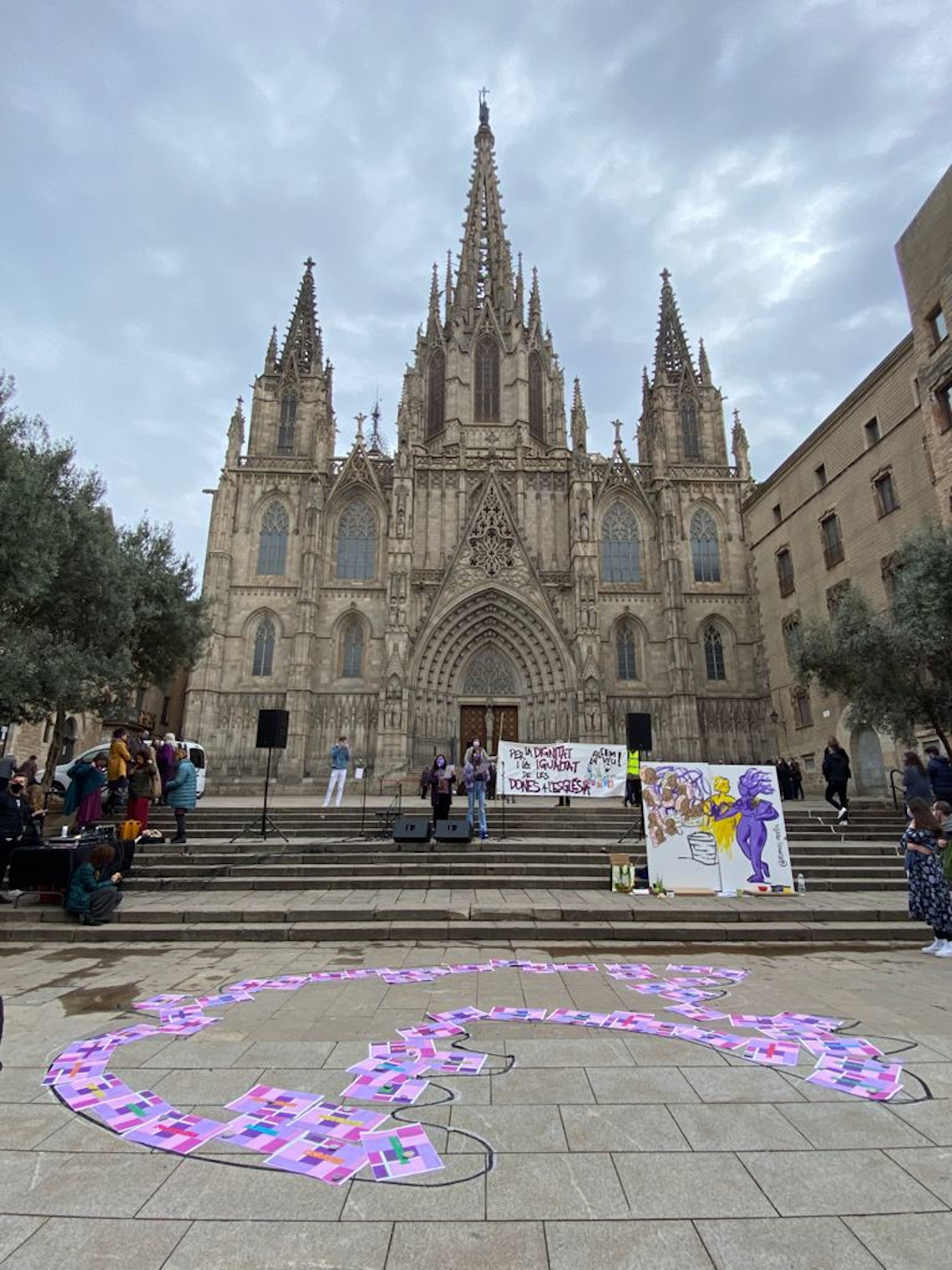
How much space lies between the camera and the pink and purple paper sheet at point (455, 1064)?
3854mm

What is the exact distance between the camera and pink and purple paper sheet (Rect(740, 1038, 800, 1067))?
3.98 metres

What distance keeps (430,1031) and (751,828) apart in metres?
7.57

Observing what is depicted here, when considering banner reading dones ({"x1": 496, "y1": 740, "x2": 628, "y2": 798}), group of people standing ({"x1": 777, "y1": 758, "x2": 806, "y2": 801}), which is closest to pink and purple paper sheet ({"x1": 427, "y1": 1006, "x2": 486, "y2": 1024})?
banner reading dones ({"x1": 496, "y1": 740, "x2": 628, "y2": 798})

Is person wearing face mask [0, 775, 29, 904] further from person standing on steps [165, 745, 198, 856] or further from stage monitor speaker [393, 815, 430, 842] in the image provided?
stage monitor speaker [393, 815, 430, 842]

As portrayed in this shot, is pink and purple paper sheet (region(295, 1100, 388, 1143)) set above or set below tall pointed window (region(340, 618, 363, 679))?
below

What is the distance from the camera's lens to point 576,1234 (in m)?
2.35

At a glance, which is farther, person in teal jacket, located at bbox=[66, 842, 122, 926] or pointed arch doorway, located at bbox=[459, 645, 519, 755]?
pointed arch doorway, located at bbox=[459, 645, 519, 755]

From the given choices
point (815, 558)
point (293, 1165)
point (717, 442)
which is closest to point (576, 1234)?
point (293, 1165)

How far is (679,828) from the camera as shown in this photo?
10.4 metres

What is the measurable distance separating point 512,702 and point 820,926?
2294cm

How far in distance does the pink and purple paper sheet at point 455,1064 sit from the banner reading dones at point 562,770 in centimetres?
1150

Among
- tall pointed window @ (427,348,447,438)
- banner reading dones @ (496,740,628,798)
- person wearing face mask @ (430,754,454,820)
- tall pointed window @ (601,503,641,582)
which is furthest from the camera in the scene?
tall pointed window @ (427,348,447,438)

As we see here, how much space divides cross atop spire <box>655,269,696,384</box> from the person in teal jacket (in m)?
37.1

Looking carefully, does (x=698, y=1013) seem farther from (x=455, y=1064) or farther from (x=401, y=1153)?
(x=401, y=1153)
